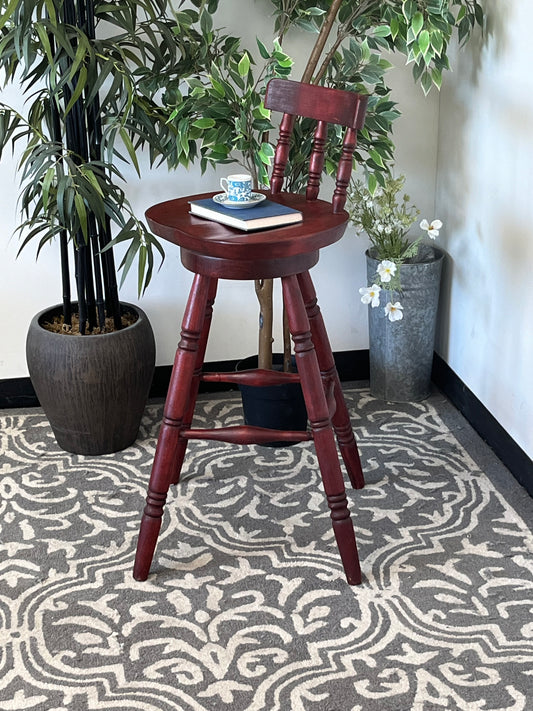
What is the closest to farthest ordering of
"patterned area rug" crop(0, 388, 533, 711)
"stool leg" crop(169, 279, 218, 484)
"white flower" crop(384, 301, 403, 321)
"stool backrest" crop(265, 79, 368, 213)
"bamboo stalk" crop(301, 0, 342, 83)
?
1. "patterned area rug" crop(0, 388, 533, 711)
2. "stool backrest" crop(265, 79, 368, 213)
3. "stool leg" crop(169, 279, 218, 484)
4. "bamboo stalk" crop(301, 0, 342, 83)
5. "white flower" crop(384, 301, 403, 321)

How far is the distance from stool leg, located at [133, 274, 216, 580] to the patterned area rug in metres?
0.09

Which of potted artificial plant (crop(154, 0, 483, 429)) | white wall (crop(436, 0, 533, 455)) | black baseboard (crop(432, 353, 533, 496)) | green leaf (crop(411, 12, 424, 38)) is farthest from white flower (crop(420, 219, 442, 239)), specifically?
green leaf (crop(411, 12, 424, 38))

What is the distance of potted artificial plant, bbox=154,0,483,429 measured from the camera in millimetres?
2223

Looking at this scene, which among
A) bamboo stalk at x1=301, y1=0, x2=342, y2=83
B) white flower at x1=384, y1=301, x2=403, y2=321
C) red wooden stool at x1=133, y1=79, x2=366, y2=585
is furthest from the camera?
white flower at x1=384, y1=301, x2=403, y2=321

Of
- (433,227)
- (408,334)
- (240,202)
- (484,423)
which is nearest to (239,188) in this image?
(240,202)

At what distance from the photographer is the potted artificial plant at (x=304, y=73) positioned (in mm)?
2223

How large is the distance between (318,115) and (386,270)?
0.66 m

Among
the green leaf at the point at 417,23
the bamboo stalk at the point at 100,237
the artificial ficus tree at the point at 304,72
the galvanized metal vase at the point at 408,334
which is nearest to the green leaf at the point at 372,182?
the artificial ficus tree at the point at 304,72

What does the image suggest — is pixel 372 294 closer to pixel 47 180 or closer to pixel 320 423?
pixel 320 423

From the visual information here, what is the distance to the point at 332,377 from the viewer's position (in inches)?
87.0

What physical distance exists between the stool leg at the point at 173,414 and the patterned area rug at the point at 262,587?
0.09 metres

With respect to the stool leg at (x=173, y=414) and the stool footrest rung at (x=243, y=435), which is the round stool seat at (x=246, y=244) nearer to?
the stool leg at (x=173, y=414)

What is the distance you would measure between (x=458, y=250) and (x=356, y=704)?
59.2 inches

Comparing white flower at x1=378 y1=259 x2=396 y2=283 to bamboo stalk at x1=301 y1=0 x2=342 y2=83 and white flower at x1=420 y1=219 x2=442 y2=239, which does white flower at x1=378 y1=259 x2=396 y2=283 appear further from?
bamboo stalk at x1=301 y1=0 x2=342 y2=83
